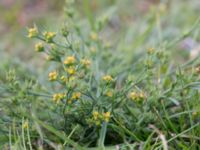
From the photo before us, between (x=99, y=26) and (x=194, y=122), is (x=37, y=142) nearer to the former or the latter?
(x=194, y=122)

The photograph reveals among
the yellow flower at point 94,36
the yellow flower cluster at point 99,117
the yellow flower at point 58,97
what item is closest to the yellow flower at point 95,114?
the yellow flower cluster at point 99,117

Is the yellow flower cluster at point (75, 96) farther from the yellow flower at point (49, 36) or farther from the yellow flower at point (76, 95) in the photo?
the yellow flower at point (49, 36)

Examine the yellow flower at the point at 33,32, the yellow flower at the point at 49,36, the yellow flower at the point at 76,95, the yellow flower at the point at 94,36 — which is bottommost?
the yellow flower at the point at 76,95

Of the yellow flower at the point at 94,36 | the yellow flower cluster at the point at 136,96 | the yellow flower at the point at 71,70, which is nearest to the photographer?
the yellow flower at the point at 71,70

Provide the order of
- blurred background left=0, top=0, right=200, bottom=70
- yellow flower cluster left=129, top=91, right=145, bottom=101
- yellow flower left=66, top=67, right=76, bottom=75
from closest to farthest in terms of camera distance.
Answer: yellow flower left=66, top=67, right=76, bottom=75 → yellow flower cluster left=129, top=91, right=145, bottom=101 → blurred background left=0, top=0, right=200, bottom=70

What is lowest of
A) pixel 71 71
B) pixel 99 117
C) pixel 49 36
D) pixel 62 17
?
pixel 99 117

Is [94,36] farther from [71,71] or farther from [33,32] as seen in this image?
[71,71]

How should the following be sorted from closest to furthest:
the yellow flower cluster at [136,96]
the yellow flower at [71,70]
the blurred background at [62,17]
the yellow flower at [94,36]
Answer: the yellow flower at [71,70] → the yellow flower cluster at [136,96] → the yellow flower at [94,36] → the blurred background at [62,17]

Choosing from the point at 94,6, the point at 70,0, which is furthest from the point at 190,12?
the point at 70,0

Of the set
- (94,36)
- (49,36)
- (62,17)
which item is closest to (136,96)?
(49,36)

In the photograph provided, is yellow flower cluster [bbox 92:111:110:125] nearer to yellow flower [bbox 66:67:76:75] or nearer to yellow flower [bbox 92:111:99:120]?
yellow flower [bbox 92:111:99:120]

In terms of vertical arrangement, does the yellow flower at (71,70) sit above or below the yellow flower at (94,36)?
below

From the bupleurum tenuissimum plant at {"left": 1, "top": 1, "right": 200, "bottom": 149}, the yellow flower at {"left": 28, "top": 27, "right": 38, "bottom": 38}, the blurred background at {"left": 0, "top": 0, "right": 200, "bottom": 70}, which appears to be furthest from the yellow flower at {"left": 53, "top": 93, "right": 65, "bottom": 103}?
the blurred background at {"left": 0, "top": 0, "right": 200, "bottom": 70}
